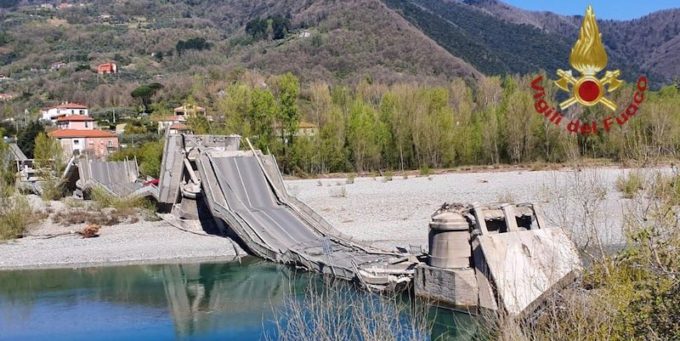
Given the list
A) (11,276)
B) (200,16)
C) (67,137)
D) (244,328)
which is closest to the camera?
(244,328)

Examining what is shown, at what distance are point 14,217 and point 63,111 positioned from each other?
6343 cm

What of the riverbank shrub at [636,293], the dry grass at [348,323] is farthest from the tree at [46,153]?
the riverbank shrub at [636,293]

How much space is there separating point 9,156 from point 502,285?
3873cm

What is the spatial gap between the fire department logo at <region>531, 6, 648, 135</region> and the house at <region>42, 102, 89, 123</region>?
59.4 metres

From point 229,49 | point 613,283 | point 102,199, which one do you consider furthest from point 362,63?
point 613,283

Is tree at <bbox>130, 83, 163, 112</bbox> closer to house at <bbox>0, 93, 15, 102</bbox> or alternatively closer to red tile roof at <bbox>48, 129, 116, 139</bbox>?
house at <bbox>0, 93, 15, 102</bbox>

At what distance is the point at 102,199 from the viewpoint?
30.2m

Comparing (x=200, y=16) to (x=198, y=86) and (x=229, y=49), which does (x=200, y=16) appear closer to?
(x=229, y=49)

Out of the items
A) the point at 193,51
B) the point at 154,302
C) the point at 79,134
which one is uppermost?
the point at 193,51

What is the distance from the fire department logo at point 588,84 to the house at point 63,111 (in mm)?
59361

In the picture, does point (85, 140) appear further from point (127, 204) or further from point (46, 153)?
point (127, 204)

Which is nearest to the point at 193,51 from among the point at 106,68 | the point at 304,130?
the point at 106,68

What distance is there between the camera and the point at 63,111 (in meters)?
83.3

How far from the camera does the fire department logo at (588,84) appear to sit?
20219mm
